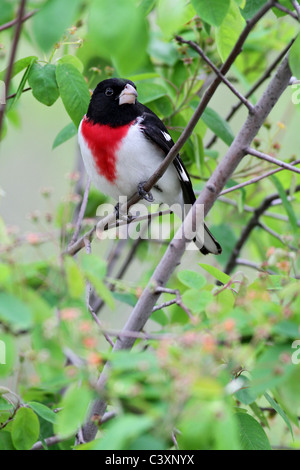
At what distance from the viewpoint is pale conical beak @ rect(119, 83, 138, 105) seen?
2449 millimetres

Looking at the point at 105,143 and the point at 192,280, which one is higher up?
the point at 192,280

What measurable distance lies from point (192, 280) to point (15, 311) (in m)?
0.59

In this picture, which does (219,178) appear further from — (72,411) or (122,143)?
(122,143)

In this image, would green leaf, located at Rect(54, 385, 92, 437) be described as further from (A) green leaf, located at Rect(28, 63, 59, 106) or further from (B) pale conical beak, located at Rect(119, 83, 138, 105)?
(B) pale conical beak, located at Rect(119, 83, 138, 105)

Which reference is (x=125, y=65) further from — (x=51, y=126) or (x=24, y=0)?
(x=51, y=126)

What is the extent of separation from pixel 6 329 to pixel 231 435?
0.44 m

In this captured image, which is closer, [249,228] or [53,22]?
[53,22]

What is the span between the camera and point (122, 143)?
104 inches

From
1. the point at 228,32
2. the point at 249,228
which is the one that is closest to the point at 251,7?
the point at 228,32

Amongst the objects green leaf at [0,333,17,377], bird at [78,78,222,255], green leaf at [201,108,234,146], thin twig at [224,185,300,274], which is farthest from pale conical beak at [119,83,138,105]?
green leaf at [0,333,17,377]

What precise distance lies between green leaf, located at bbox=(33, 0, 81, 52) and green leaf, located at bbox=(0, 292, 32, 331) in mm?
420

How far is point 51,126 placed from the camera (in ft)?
18.1

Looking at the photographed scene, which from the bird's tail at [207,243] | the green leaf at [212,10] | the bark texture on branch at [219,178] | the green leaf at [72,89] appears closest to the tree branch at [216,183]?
the bark texture on branch at [219,178]

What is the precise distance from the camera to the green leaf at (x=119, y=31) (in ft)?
3.25
